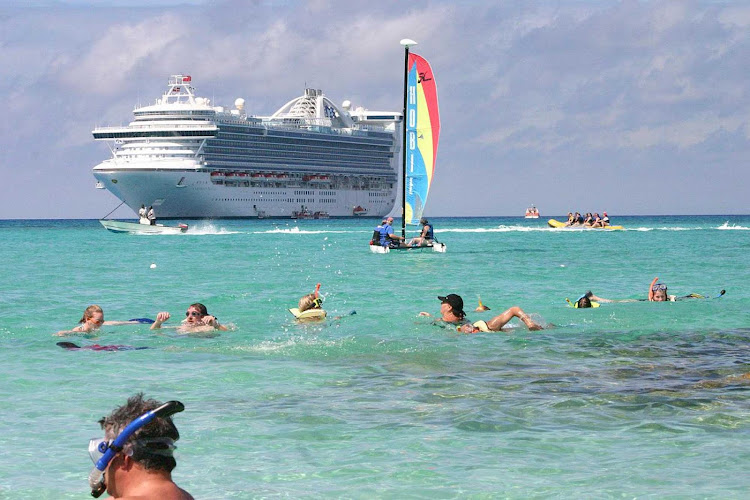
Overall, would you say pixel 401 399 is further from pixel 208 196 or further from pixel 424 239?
pixel 208 196

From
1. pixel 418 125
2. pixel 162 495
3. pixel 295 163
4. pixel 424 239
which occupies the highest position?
pixel 295 163

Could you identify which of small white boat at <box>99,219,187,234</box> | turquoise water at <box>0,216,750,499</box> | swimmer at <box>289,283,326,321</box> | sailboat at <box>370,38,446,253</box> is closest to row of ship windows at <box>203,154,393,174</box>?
small white boat at <box>99,219,187,234</box>

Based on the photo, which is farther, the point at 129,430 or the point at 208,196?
the point at 208,196

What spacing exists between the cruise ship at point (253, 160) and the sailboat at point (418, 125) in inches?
2499

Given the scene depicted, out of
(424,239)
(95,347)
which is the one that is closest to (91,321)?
(95,347)

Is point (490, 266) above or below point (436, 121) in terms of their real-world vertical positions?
below

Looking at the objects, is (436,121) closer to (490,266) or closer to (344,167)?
(490,266)

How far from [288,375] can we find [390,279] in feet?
52.2

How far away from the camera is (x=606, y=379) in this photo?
989 cm

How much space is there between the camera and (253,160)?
112 metres

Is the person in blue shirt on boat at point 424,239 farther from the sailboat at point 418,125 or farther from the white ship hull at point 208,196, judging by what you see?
the white ship hull at point 208,196

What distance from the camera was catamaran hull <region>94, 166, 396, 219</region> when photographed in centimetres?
9969

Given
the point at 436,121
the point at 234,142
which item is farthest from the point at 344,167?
the point at 436,121

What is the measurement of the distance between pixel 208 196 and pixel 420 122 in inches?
2738
